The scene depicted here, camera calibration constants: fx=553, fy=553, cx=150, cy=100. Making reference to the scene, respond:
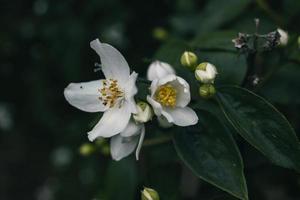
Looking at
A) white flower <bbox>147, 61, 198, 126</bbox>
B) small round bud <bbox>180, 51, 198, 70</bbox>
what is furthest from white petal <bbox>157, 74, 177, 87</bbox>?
small round bud <bbox>180, 51, 198, 70</bbox>

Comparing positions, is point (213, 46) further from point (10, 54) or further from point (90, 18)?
point (10, 54)

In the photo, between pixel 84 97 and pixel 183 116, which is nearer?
pixel 183 116

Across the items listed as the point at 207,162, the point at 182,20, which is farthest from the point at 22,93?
the point at 207,162

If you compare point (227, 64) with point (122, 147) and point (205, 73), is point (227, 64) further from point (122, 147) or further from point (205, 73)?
point (122, 147)

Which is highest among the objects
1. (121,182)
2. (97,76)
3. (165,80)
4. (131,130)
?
(165,80)

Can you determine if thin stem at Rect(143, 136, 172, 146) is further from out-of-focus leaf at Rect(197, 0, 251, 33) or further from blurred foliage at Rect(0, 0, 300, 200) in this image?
out-of-focus leaf at Rect(197, 0, 251, 33)

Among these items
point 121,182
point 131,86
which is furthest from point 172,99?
point 121,182

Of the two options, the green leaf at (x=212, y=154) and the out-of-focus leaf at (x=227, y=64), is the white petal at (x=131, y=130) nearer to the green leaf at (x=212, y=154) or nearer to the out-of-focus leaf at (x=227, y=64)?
the green leaf at (x=212, y=154)

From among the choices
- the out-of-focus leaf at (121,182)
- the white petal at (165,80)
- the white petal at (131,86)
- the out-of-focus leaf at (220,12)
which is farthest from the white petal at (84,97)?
the out-of-focus leaf at (220,12)
